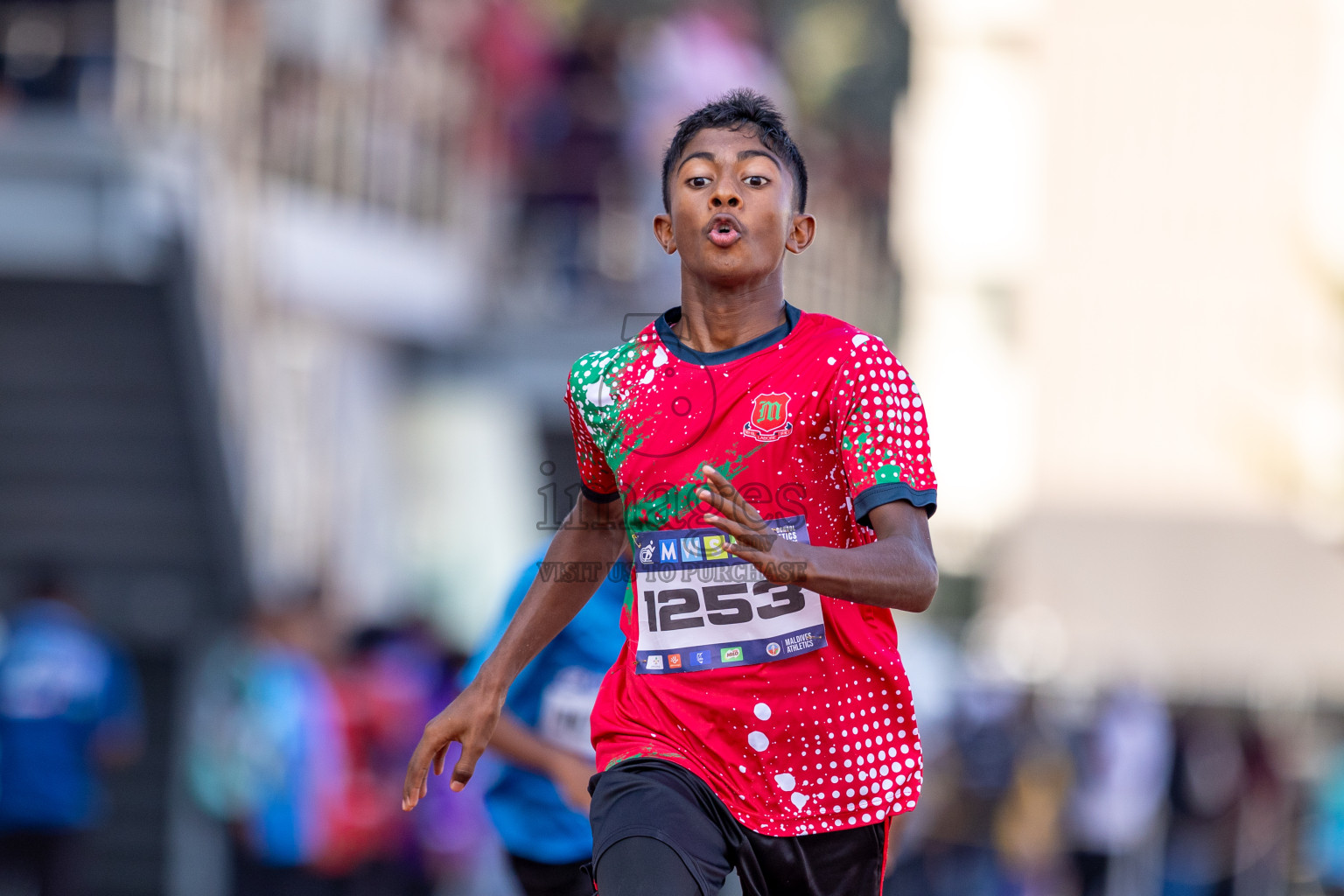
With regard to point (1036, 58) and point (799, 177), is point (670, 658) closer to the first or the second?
point (799, 177)

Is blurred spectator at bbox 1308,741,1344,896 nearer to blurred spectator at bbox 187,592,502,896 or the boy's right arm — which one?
blurred spectator at bbox 187,592,502,896

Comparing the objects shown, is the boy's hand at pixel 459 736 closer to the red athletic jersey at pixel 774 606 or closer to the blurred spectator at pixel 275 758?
the red athletic jersey at pixel 774 606

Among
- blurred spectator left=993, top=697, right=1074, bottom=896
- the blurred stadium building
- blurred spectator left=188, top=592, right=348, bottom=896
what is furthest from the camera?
the blurred stadium building

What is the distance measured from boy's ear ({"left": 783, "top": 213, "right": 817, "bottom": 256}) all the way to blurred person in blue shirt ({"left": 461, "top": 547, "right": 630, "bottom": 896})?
1.61 meters

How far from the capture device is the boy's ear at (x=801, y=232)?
382 cm

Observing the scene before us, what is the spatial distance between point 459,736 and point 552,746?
1.49 m

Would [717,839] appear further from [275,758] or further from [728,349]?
[275,758]

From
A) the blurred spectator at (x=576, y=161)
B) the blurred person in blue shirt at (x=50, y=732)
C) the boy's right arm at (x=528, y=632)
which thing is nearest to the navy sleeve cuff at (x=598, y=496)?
the boy's right arm at (x=528, y=632)

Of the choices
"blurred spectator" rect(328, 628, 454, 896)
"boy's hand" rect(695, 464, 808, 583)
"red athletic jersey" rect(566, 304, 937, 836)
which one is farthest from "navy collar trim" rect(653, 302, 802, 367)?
"blurred spectator" rect(328, 628, 454, 896)

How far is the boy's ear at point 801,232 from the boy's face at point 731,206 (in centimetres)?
6

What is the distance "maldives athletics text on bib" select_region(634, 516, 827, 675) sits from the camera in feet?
12.0

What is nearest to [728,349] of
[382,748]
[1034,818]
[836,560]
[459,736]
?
[836,560]

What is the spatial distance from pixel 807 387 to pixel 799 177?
0.47 m

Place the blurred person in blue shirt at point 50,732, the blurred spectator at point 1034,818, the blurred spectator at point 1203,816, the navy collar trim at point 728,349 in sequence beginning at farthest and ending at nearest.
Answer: the blurred spectator at point 1203,816 < the blurred spectator at point 1034,818 < the blurred person in blue shirt at point 50,732 < the navy collar trim at point 728,349
